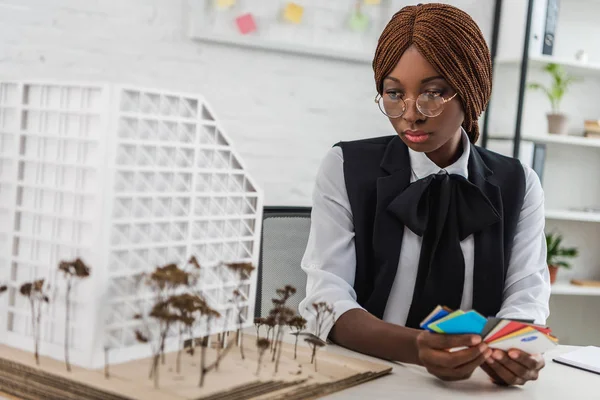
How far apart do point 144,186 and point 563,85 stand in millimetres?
2991

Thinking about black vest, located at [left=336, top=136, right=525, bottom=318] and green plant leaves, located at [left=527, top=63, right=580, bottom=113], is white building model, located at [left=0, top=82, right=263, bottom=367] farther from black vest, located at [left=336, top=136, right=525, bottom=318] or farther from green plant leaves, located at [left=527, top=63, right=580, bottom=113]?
green plant leaves, located at [left=527, top=63, right=580, bottom=113]

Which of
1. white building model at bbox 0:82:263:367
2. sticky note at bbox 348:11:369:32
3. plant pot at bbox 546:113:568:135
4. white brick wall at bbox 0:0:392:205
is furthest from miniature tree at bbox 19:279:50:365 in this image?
plant pot at bbox 546:113:568:135

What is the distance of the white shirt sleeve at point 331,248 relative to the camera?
1.33 meters

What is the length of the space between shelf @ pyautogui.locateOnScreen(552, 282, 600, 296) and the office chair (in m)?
1.77

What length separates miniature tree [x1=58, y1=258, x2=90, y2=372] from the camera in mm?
749

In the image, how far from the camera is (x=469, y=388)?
1.02m

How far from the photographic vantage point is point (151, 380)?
760 millimetres

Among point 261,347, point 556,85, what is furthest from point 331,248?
point 556,85

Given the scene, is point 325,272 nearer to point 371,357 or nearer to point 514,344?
point 371,357

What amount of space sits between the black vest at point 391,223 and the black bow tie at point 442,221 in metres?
0.04

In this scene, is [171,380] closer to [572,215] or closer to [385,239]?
[385,239]

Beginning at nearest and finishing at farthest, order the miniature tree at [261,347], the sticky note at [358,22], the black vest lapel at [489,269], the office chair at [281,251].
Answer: the miniature tree at [261,347] < the black vest lapel at [489,269] < the office chair at [281,251] < the sticky note at [358,22]

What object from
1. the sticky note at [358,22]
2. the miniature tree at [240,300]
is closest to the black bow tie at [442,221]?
the miniature tree at [240,300]

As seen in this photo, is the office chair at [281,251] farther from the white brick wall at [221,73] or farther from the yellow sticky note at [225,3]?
the yellow sticky note at [225,3]
